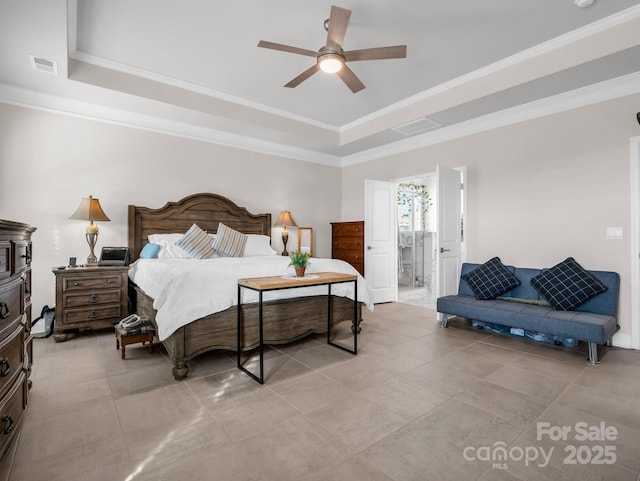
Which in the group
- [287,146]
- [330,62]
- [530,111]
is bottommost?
[330,62]

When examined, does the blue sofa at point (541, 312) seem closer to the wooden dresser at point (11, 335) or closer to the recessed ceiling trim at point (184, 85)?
the recessed ceiling trim at point (184, 85)

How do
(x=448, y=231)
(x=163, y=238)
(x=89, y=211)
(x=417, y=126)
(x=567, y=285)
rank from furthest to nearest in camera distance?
(x=417, y=126) → (x=448, y=231) → (x=163, y=238) → (x=89, y=211) → (x=567, y=285)

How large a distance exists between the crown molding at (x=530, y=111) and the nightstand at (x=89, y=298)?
15.3ft

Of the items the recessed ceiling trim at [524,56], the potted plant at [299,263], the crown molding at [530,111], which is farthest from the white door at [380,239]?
the potted plant at [299,263]

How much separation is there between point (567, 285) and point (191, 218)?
4896 mm

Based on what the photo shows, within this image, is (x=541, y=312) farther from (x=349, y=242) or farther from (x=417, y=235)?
(x=417, y=235)

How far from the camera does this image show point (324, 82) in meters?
4.10

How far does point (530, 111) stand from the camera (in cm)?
412

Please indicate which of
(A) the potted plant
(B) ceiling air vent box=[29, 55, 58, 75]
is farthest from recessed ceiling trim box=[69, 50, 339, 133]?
(A) the potted plant

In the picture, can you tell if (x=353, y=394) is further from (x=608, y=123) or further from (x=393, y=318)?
(x=608, y=123)

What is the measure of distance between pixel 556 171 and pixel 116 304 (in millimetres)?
5534

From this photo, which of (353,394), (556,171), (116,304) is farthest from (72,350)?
(556,171)

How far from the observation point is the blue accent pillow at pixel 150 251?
13.9ft

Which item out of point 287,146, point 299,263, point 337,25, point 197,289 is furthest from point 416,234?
point 197,289
